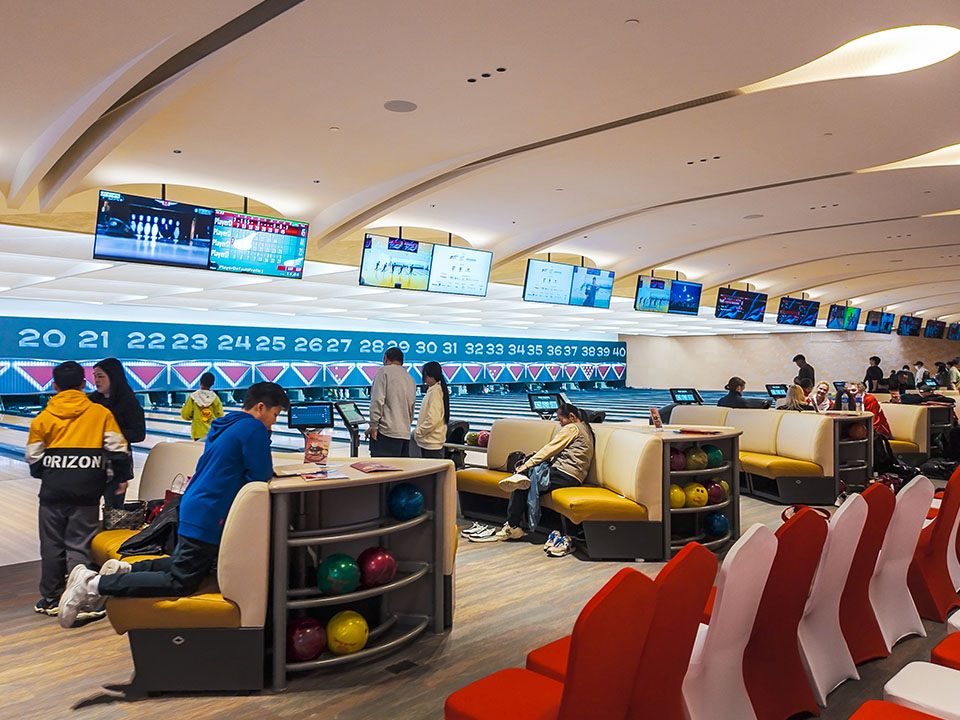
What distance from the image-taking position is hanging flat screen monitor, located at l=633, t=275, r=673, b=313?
11852mm

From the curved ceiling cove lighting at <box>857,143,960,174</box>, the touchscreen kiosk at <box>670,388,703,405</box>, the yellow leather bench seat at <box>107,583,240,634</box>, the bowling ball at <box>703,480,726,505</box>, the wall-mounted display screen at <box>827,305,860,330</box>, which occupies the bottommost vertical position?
the yellow leather bench seat at <box>107,583,240,634</box>

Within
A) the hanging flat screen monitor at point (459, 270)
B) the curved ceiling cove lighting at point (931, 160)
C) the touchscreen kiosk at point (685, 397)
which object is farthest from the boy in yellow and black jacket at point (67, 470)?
the touchscreen kiosk at point (685, 397)

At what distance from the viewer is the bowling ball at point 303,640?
302 centimetres

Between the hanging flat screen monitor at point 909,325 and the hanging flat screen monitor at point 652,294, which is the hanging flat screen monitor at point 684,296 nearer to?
the hanging flat screen monitor at point 652,294

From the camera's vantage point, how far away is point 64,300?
14695 mm

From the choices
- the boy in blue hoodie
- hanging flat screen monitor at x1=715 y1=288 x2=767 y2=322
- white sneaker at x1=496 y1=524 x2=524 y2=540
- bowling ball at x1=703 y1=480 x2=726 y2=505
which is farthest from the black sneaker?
hanging flat screen monitor at x1=715 y1=288 x2=767 y2=322

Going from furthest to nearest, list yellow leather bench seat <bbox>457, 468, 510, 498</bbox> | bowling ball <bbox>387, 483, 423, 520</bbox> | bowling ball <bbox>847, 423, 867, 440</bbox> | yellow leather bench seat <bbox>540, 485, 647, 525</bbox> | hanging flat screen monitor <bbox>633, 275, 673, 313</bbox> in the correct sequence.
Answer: hanging flat screen monitor <bbox>633, 275, 673, 313</bbox> < bowling ball <bbox>847, 423, 867, 440</bbox> < yellow leather bench seat <bbox>457, 468, 510, 498</bbox> < yellow leather bench seat <bbox>540, 485, 647, 525</bbox> < bowling ball <bbox>387, 483, 423, 520</bbox>

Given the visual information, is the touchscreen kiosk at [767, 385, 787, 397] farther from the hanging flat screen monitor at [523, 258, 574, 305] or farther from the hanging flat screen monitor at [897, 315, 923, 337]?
the hanging flat screen monitor at [897, 315, 923, 337]

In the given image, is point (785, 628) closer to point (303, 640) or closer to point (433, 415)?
point (303, 640)

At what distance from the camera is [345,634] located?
3109 mm

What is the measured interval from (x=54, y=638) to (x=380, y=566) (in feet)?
5.70

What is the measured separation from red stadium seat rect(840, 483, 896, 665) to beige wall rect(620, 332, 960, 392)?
22.5 metres

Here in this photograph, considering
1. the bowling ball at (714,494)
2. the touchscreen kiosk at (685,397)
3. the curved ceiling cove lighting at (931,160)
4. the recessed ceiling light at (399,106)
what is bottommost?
the bowling ball at (714,494)

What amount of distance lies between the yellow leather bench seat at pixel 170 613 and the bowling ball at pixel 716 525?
362 centimetres
